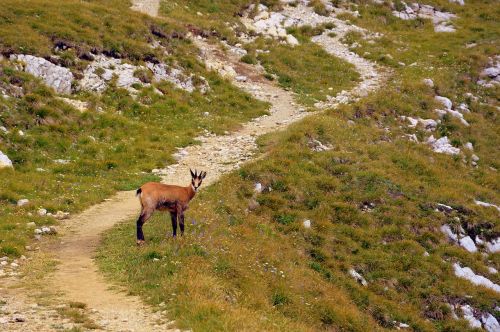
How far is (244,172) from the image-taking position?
82.3 ft

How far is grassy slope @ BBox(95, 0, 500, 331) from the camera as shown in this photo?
593 inches

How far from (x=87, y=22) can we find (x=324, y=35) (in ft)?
77.6

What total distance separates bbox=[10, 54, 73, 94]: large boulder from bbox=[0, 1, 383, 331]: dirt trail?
7.71 m

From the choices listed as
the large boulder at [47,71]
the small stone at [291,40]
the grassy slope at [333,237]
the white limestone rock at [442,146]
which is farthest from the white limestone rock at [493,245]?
the small stone at [291,40]

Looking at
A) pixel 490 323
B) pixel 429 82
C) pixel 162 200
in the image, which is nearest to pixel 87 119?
pixel 162 200

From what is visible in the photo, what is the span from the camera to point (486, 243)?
25.1 metres

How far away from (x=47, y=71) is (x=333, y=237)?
1796cm

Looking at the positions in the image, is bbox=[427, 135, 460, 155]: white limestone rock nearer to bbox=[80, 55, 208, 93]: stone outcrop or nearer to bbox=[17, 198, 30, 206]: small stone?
bbox=[80, 55, 208, 93]: stone outcrop

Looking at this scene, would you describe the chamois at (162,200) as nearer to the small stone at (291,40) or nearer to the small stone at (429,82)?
the small stone at (429,82)

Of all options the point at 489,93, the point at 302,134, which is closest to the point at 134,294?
the point at 302,134

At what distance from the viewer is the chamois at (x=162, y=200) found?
16672mm

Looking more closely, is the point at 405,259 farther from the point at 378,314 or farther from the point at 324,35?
the point at 324,35

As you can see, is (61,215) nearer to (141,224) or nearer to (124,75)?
(141,224)

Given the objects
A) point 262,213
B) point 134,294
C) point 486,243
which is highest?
point 134,294
